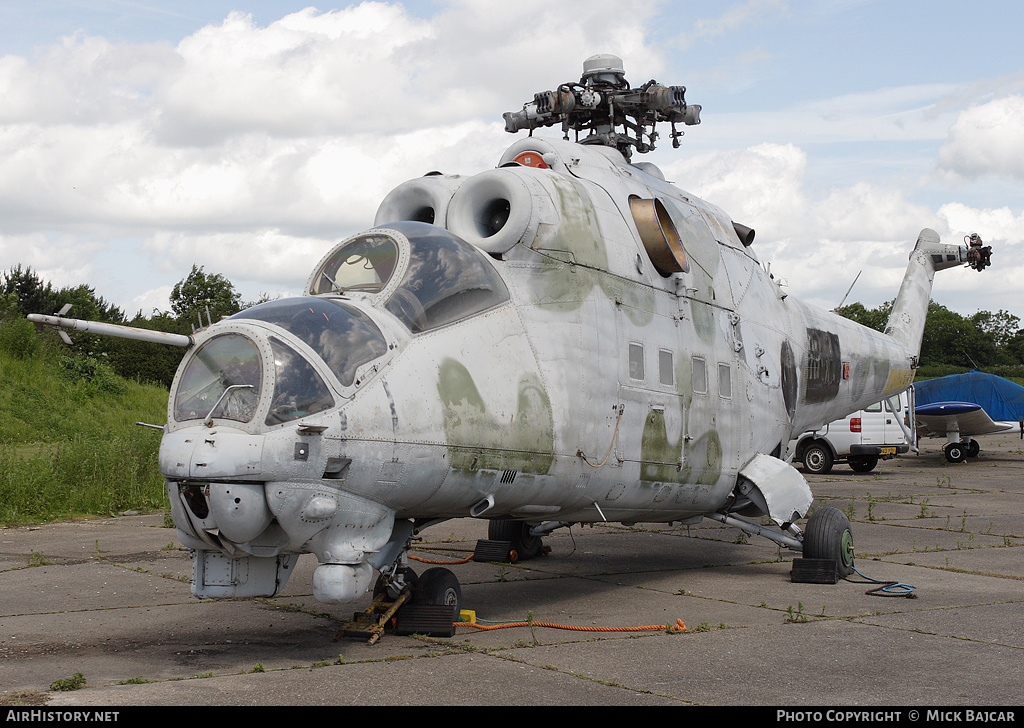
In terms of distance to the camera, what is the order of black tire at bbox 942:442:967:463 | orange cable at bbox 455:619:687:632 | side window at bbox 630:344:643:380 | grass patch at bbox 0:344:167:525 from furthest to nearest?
1. black tire at bbox 942:442:967:463
2. grass patch at bbox 0:344:167:525
3. side window at bbox 630:344:643:380
4. orange cable at bbox 455:619:687:632

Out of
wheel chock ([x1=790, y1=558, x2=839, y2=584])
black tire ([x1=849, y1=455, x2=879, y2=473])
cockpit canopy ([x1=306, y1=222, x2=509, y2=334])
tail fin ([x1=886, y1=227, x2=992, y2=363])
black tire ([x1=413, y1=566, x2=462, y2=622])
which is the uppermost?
tail fin ([x1=886, y1=227, x2=992, y2=363])

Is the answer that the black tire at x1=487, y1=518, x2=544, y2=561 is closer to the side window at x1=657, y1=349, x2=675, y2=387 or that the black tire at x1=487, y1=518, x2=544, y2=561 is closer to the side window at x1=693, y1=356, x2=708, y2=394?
the side window at x1=693, y1=356, x2=708, y2=394

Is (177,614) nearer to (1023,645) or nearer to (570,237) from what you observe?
(570,237)

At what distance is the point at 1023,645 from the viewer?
22.7 ft

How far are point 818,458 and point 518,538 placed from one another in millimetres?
16489

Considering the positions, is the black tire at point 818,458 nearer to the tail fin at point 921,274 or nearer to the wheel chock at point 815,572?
the tail fin at point 921,274

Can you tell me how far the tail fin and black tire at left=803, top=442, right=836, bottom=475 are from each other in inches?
362

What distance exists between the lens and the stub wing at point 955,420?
90.4ft

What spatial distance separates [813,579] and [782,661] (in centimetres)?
364

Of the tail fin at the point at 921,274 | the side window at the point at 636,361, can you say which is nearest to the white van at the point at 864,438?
the tail fin at the point at 921,274

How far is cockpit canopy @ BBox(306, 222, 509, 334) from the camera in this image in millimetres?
6891

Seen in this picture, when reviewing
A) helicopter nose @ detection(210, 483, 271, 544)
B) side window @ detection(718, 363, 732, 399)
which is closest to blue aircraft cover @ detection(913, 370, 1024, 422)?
side window @ detection(718, 363, 732, 399)

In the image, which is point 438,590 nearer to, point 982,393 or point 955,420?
point 955,420

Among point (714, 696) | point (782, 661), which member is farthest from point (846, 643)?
point (714, 696)
